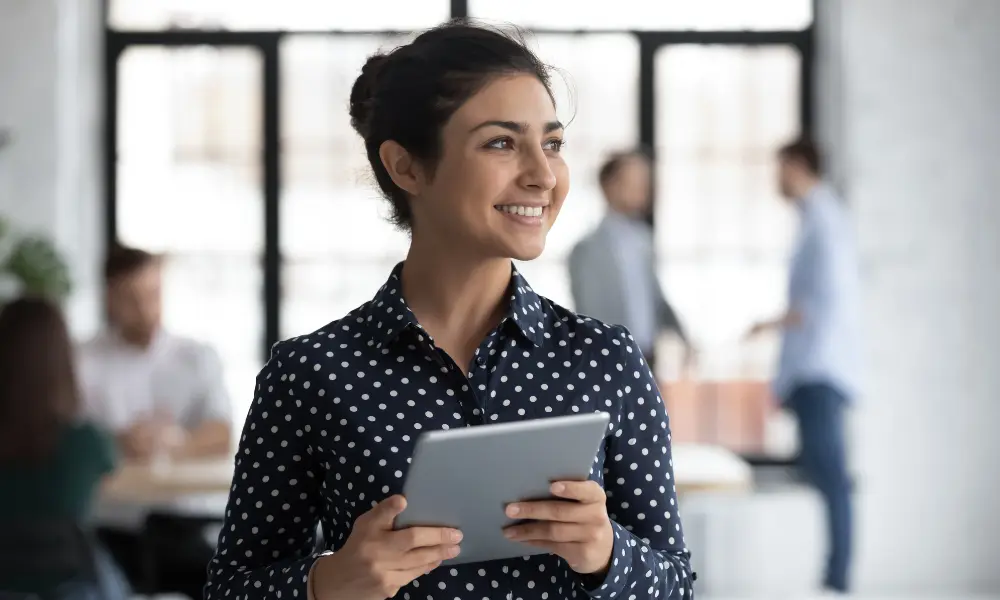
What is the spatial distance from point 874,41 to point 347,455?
440 cm

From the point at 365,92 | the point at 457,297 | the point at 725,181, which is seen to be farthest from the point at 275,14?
the point at 457,297

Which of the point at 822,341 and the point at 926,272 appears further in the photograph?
the point at 926,272

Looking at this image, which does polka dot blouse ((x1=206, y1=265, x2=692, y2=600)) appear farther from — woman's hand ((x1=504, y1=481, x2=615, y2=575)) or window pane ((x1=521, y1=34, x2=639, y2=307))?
window pane ((x1=521, y1=34, x2=639, y2=307))

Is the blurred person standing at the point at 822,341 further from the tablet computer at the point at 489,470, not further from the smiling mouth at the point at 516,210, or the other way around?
the tablet computer at the point at 489,470

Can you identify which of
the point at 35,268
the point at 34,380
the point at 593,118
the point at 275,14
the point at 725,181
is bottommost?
the point at 34,380

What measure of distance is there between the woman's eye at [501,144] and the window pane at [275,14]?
14.1ft

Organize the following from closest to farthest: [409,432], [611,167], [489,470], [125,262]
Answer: [489,470], [409,432], [125,262], [611,167]

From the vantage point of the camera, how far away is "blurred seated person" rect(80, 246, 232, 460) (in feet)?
12.5

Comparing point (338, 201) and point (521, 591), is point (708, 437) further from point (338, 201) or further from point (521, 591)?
point (521, 591)

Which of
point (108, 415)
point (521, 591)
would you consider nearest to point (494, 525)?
point (521, 591)

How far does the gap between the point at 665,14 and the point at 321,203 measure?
1.66 meters

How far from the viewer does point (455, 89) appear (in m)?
1.17

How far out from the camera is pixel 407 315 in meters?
1.20

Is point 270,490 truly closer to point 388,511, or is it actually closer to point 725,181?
point 388,511
